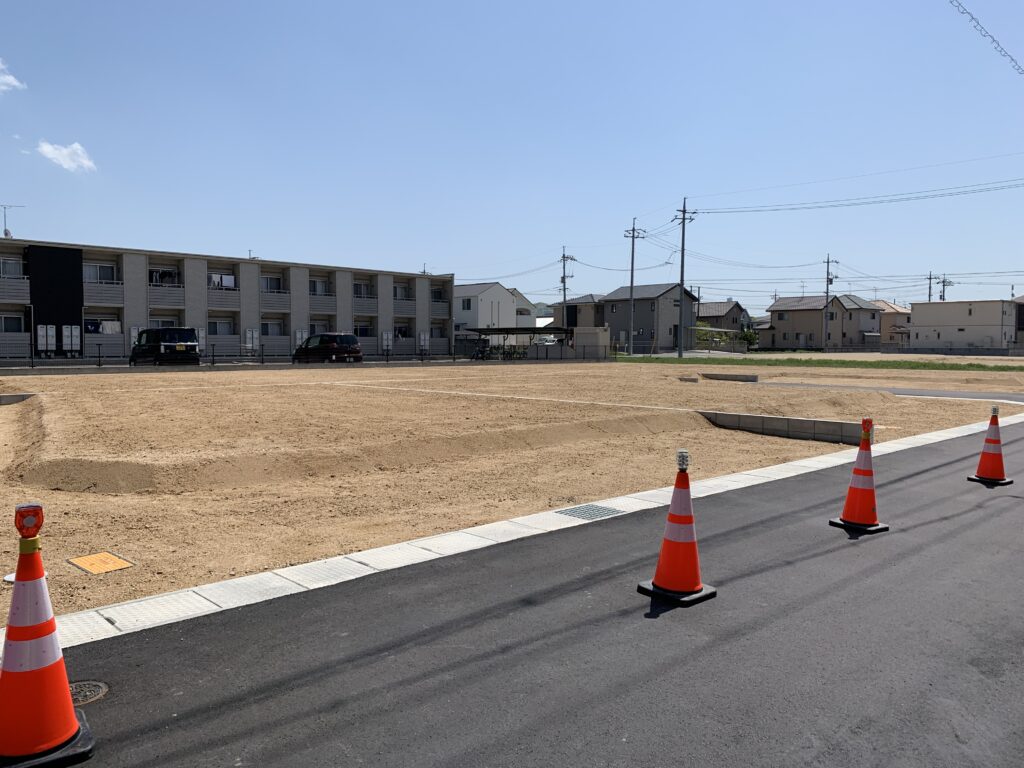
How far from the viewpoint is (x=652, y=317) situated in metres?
80.3

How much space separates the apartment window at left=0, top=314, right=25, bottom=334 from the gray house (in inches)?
2084

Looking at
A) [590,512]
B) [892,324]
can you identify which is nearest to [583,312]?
[892,324]

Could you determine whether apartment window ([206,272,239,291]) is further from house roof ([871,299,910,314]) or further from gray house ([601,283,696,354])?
house roof ([871,299,910,314])

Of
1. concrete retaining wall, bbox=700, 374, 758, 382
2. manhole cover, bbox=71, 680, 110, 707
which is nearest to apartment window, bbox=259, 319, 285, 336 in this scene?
concrete retaining wall, bbox=700, 374, 758, 382

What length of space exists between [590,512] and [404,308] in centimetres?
5097

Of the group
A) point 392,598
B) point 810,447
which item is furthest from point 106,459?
point 810,447

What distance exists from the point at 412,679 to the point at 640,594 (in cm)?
183

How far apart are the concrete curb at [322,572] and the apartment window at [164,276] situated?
42953 mm

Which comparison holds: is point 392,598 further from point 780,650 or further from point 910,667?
point 910,667

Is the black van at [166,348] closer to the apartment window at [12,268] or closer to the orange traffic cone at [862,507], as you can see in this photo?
the apartment window at [12,268]

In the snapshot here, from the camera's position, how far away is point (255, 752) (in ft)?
9.75

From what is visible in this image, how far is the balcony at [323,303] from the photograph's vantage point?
168 feet

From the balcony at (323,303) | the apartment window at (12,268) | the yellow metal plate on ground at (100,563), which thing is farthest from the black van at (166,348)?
the yellow metal plate on ground at (100,563)

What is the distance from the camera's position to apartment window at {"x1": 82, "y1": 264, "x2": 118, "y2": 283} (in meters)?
41.2
